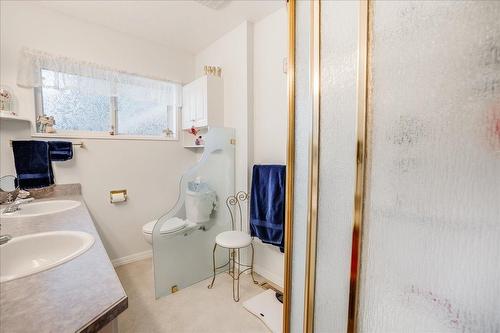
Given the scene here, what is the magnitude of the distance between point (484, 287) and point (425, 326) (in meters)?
0.19

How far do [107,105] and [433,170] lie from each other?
9.31ft

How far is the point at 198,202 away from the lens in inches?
82.7

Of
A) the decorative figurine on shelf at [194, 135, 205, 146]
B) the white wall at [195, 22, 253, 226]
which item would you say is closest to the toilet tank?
the white wall at [195, 22, 253, 226]

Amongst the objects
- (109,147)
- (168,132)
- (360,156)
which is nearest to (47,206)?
(109,147)

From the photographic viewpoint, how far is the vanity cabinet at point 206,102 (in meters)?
2.40

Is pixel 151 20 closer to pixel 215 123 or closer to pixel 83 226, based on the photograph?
pixel 215 123

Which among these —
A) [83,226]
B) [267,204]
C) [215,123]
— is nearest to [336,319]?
[267,204]

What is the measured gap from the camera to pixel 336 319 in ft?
2.53

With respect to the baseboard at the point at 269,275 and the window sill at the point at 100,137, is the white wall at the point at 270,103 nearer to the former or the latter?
the baseboard at the point at 269,275

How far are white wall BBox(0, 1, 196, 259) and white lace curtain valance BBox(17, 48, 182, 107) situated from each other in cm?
6

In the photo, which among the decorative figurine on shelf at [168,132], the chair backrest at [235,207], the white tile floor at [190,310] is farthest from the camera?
the decorative figurine on shelf at [168,132]

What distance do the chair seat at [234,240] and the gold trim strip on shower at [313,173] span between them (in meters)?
1.05

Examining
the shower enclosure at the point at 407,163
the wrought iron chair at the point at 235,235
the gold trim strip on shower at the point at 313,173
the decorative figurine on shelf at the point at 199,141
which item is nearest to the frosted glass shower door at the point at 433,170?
the shower enclosure at the point at 407,163

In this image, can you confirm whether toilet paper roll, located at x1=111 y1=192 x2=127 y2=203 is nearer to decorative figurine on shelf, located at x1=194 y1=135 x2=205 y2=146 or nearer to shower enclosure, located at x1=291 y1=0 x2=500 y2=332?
decorative figurine on shelf, located at x1=194 y1=135 x2=205 y2=146
